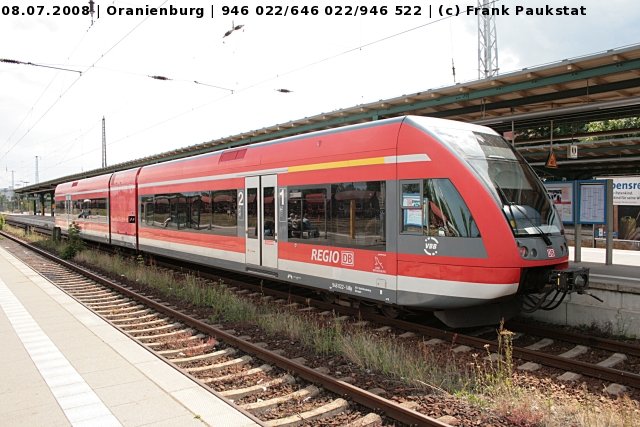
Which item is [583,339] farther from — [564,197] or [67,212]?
[67,212]

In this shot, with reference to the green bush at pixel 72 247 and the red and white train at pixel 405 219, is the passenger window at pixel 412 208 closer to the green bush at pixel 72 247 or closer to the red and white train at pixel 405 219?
the red and white train at pixel 405 219

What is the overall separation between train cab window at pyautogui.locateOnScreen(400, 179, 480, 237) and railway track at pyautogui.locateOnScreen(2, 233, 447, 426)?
2353mm

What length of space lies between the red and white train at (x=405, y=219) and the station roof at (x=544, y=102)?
268 centimetres

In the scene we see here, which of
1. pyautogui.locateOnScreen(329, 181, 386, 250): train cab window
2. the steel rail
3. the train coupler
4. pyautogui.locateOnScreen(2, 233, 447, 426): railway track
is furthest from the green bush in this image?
the train coupler

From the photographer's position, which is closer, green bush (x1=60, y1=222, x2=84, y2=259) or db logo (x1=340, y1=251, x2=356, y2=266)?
db logo (x1=340, y1=251, x2=356, y2=266)

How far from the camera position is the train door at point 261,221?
31.5ft

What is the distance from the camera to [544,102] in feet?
36.0

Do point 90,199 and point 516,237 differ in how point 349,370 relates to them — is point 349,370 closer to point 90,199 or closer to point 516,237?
point 516,237

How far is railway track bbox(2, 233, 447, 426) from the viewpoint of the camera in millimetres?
4641

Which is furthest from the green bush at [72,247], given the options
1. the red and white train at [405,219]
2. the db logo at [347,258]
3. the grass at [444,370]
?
the db logo at [347,258]

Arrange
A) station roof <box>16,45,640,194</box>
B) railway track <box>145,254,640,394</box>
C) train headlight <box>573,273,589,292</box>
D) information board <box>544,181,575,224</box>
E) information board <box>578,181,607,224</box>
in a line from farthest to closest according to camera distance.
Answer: information board <box>544,181,575,224</box> → information board <box>578,181,607,224</box> → station roof <box>16,45,640,194</box> → train headlight <box>573,273,589,292</box> → railway track <box>145,254,640,394</box>

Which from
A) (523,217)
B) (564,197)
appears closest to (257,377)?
(523,217)

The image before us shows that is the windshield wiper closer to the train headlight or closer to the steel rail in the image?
the train headlight

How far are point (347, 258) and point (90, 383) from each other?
4.03 metres
